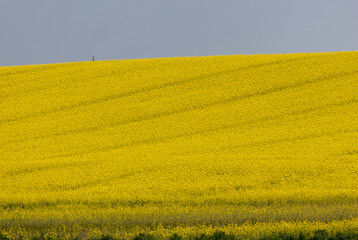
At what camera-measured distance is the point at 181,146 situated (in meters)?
18.2

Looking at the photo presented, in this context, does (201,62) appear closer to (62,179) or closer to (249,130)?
(249,130)

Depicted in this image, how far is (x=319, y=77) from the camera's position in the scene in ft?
83.3

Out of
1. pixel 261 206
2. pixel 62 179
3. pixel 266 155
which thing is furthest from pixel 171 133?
pixel 261 206

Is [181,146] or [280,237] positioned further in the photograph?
[181,146]

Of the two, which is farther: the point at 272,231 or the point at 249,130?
the point at 249,130

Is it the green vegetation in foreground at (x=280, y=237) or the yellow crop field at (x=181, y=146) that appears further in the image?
the yellow crop field at (x=181, y=146)

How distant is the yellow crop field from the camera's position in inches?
457

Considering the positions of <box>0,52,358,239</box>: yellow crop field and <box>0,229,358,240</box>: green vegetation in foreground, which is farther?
<box>0,52,358,239</box>: yellow crop field

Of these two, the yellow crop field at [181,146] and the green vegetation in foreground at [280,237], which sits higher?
the yellow crop field at [181,146]

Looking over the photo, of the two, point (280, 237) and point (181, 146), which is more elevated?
point (181, 146)

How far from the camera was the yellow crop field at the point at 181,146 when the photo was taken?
11617 millimetres

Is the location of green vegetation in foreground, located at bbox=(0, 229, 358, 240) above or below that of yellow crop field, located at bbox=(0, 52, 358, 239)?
below

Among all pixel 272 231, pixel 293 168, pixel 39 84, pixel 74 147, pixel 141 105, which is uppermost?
pixel 39 84

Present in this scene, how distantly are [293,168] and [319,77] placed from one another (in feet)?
37.9
